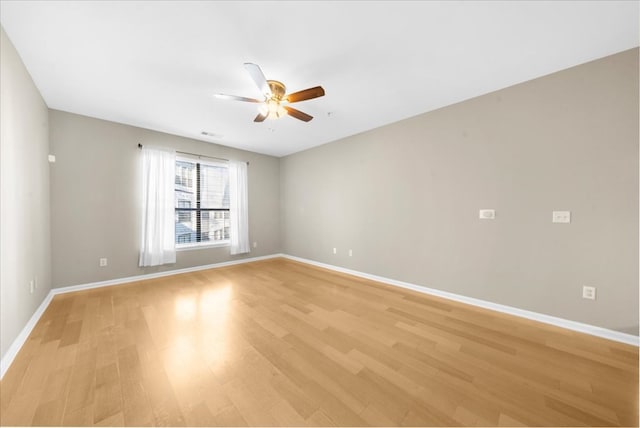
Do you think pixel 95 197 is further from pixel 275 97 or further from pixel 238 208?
pixel 275 97

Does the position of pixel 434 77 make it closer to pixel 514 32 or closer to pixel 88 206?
pixel 514 32

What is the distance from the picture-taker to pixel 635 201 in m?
1.93

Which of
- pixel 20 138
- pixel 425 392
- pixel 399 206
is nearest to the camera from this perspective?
pixel 425 392

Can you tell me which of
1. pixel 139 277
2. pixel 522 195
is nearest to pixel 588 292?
pixel 522 195

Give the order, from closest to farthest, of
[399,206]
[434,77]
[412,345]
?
[412,345] → [434,77] → [399,206]

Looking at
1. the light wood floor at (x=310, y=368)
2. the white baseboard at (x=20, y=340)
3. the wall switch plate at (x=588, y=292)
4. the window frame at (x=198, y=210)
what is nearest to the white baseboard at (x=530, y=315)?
the light wood floor at (x=310, y=368)

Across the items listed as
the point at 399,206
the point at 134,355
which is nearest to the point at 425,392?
the point at 134,355

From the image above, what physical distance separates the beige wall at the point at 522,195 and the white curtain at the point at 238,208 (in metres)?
2.73

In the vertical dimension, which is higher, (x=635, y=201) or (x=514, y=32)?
(x=514, y=32)

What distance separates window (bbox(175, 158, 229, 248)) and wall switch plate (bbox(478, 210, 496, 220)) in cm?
468

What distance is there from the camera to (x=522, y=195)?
244 cm

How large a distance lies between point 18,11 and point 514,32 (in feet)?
12.4

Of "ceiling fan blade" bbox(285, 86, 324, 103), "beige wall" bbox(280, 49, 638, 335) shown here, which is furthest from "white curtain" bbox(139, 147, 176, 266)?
"beige wall" bbox(280, 49, 638, 335)

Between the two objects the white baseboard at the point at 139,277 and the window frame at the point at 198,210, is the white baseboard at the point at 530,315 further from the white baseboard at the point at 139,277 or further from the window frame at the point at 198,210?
the window frame at the point at 198,210
